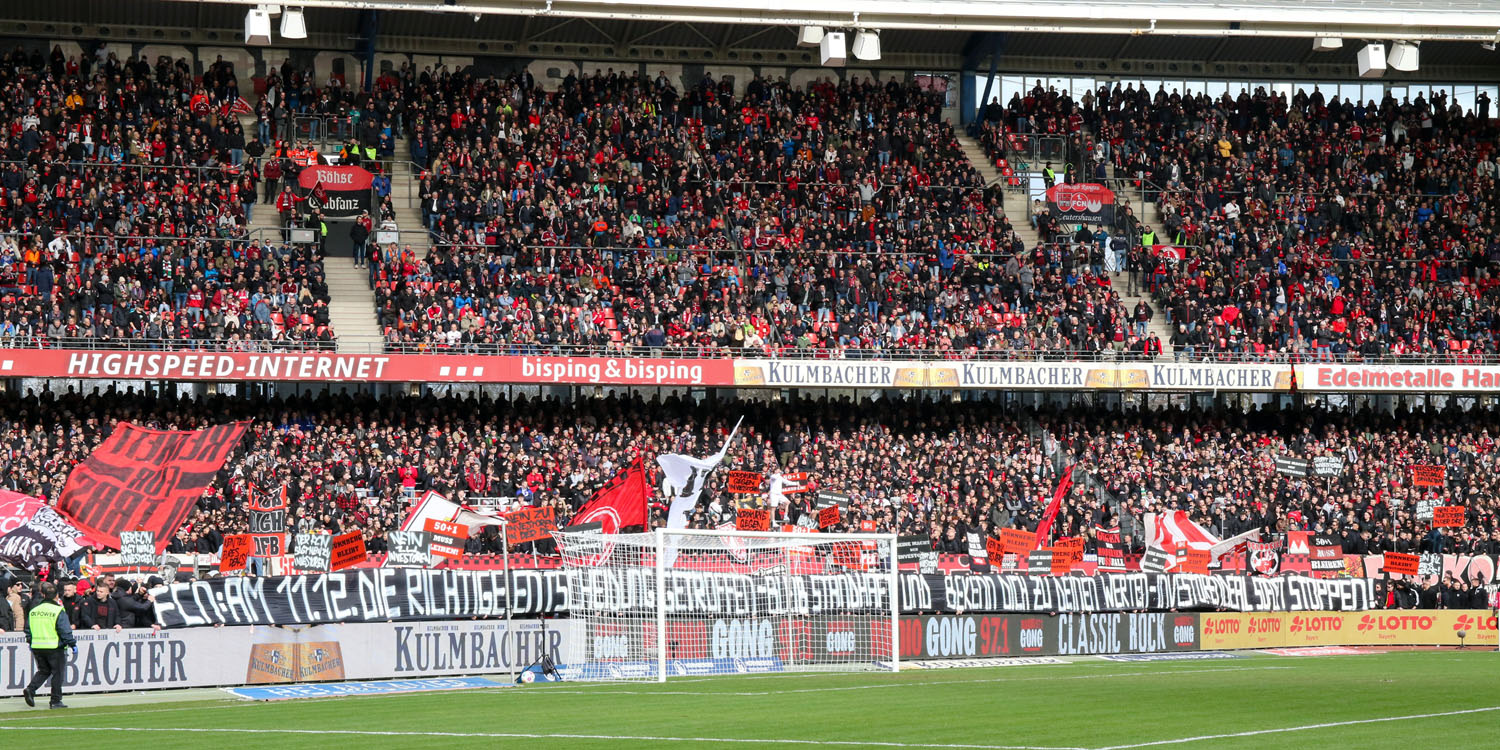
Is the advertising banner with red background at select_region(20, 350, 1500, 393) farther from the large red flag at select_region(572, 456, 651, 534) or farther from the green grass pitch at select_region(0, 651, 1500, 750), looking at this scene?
the green grass pitch at select_region(0, 651, 1500, 750)

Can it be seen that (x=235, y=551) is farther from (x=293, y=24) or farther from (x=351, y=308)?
(x=293, y=24)

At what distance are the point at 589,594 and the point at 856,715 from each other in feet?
27.5

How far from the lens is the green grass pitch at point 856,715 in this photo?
50.3ft

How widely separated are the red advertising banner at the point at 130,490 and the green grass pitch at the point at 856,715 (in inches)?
111

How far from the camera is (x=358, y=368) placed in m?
41.1

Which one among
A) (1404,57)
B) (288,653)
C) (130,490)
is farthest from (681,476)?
(1404,57)

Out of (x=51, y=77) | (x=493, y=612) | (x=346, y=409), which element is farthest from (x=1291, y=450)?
(x=51, y=77)

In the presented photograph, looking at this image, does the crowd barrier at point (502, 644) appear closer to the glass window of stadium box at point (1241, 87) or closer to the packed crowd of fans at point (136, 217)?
the packed crowd of fans at point (136, 217)

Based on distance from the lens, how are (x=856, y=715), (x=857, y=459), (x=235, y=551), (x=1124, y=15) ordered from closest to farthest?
(x=856, y=715) → (x=235, y=551) → (x=857, y=459) → (x=1124, y=15)

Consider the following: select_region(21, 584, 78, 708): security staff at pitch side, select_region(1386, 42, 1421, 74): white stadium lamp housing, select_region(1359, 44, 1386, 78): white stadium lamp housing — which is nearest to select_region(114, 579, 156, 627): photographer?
select_region(21, 584, 78, 708): security staff at pitch side

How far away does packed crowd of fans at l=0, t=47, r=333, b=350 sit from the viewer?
40.3 metres

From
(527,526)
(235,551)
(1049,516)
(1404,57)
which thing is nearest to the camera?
(527,526)

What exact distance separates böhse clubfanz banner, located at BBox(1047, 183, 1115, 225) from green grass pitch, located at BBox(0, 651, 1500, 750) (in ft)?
89.3

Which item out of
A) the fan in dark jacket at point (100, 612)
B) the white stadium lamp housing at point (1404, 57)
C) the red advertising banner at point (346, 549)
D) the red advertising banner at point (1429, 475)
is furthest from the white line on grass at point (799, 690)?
the white stadium lamp housing at point (1404, 57)
